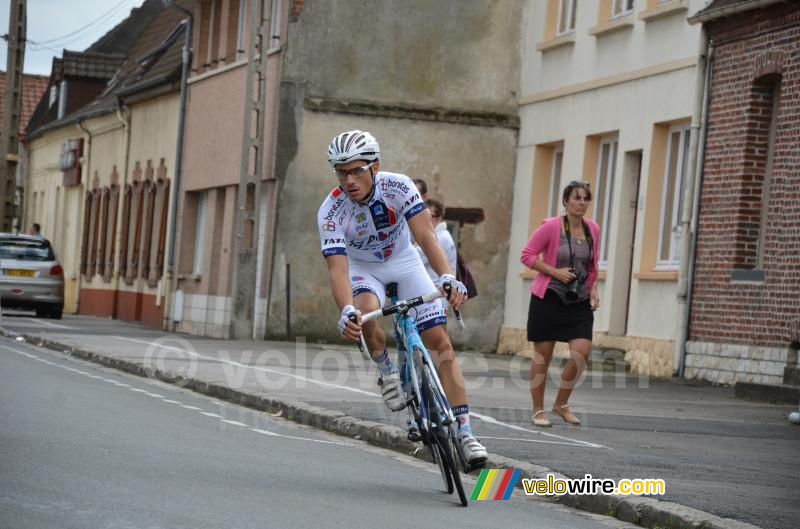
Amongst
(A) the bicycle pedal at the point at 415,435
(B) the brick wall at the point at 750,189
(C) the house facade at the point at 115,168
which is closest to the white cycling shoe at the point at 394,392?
(A) the bicycle pedal at the point at 415,435

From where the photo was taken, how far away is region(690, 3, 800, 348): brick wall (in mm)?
20188

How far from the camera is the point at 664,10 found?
2391 cm

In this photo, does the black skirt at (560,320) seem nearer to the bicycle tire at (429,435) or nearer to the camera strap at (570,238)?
the camera strap at (570,238)

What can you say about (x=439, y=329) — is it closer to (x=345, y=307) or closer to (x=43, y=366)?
(x=345, y=307)

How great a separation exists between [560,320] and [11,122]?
26705mm

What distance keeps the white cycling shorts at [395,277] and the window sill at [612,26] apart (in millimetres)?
15848

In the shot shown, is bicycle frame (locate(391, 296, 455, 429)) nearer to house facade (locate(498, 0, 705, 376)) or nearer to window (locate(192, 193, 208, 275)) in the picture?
house facade (locate(498, 0, 705, 376))

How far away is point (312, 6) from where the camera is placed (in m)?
29.5

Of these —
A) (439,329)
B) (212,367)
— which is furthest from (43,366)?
(439,329)

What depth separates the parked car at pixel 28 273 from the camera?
36281 millimetres

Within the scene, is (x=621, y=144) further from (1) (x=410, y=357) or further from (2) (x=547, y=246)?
(1) (x=410, y=357)

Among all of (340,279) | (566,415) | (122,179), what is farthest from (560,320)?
(122,179)

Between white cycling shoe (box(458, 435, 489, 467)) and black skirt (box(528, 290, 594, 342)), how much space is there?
4.49 m

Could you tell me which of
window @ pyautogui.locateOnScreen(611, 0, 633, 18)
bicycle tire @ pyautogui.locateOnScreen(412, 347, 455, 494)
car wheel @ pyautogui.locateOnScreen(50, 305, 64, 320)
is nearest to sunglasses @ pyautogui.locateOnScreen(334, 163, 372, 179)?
bicycle tire @ pyautogui.locateOnScreen(412, 347, 455, 494)
